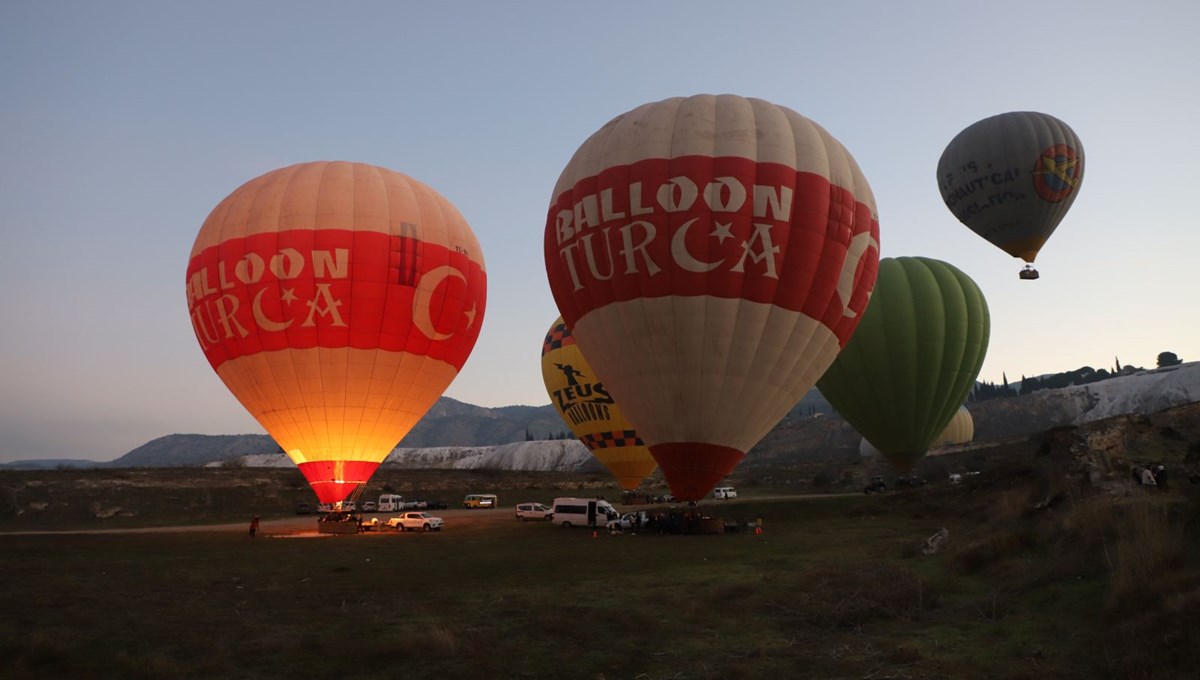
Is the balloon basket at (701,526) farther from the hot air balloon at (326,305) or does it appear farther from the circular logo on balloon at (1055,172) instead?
the circular logo on balloon at (1055,172)

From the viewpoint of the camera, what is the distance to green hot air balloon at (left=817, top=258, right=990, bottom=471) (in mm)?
35531

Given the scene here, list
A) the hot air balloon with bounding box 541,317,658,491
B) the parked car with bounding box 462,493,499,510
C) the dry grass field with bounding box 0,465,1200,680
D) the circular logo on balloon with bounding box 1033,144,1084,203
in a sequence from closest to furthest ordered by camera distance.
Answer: the dry grass field with bounding box 0,465,1200,680 < the hot air balloon with bounding box 541,317,658,491 < the circular logo on balloon with bounding box 1033,144,1084,203 < the parked car with bounding box 462,493,499,510

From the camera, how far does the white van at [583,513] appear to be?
34031 millimetres

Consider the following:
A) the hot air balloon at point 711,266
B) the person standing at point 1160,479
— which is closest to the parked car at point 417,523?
the hot air balloon at point 711,266

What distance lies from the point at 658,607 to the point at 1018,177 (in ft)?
124

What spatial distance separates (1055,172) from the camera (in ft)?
133

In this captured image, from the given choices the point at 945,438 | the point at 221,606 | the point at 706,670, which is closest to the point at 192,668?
the point at 221,606

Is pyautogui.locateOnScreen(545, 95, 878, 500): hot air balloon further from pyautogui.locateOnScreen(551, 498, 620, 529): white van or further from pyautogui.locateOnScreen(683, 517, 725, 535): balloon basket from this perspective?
pyautogui.locateOnScreen(551, 498, 620, 529): white van

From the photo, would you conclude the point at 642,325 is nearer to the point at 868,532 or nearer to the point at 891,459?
the point at 868,532

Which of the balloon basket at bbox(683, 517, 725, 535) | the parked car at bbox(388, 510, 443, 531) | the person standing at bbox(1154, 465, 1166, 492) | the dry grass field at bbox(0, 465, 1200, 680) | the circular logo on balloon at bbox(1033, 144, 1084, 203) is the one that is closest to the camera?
the dry grass field at bbox(0, 465, 1200, 680)

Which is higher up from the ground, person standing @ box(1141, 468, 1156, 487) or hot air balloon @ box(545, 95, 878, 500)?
hot air balloon @ box(545, 95, 878, 500)

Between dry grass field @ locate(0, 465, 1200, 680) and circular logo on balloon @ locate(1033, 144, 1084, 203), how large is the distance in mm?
23467

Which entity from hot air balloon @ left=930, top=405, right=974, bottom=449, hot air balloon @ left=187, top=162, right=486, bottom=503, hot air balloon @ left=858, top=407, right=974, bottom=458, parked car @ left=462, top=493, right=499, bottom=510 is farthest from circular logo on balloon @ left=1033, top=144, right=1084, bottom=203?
hot air balloon @ left=930, top=405, right=974, bottom=449

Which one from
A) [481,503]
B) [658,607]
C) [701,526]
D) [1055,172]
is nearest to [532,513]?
[701,526]
